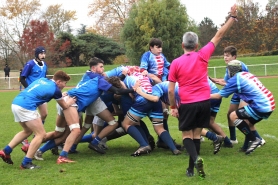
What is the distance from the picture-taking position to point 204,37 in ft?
188

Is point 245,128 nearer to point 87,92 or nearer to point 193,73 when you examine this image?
point 193,73

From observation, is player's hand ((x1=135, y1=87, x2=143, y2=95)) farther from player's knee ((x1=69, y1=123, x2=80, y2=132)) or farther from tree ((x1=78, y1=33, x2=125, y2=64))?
tree ((x1=78, y1=33, x2=125, y2=64))

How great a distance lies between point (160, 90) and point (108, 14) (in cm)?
4818

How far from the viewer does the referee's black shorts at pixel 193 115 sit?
5.18m

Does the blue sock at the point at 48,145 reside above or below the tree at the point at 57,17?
below

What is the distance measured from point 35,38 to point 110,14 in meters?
16.9

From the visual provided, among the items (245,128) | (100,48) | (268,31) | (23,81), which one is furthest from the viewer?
(268,31)

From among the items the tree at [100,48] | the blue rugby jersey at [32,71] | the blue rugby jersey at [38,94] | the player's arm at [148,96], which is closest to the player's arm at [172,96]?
the player's arm at [148,96]

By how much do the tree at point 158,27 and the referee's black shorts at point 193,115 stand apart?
31.0 meters

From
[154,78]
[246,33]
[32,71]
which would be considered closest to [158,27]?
[246,33]

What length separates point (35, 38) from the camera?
39031 mm

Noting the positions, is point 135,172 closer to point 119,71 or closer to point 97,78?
point 97,78

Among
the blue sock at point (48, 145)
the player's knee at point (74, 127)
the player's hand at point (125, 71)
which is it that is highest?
the player's hand at point (125, 71)

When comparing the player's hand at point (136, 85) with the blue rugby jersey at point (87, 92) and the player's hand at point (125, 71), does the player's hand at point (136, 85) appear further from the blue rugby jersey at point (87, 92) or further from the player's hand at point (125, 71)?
the player's hand at point (125, 71)
